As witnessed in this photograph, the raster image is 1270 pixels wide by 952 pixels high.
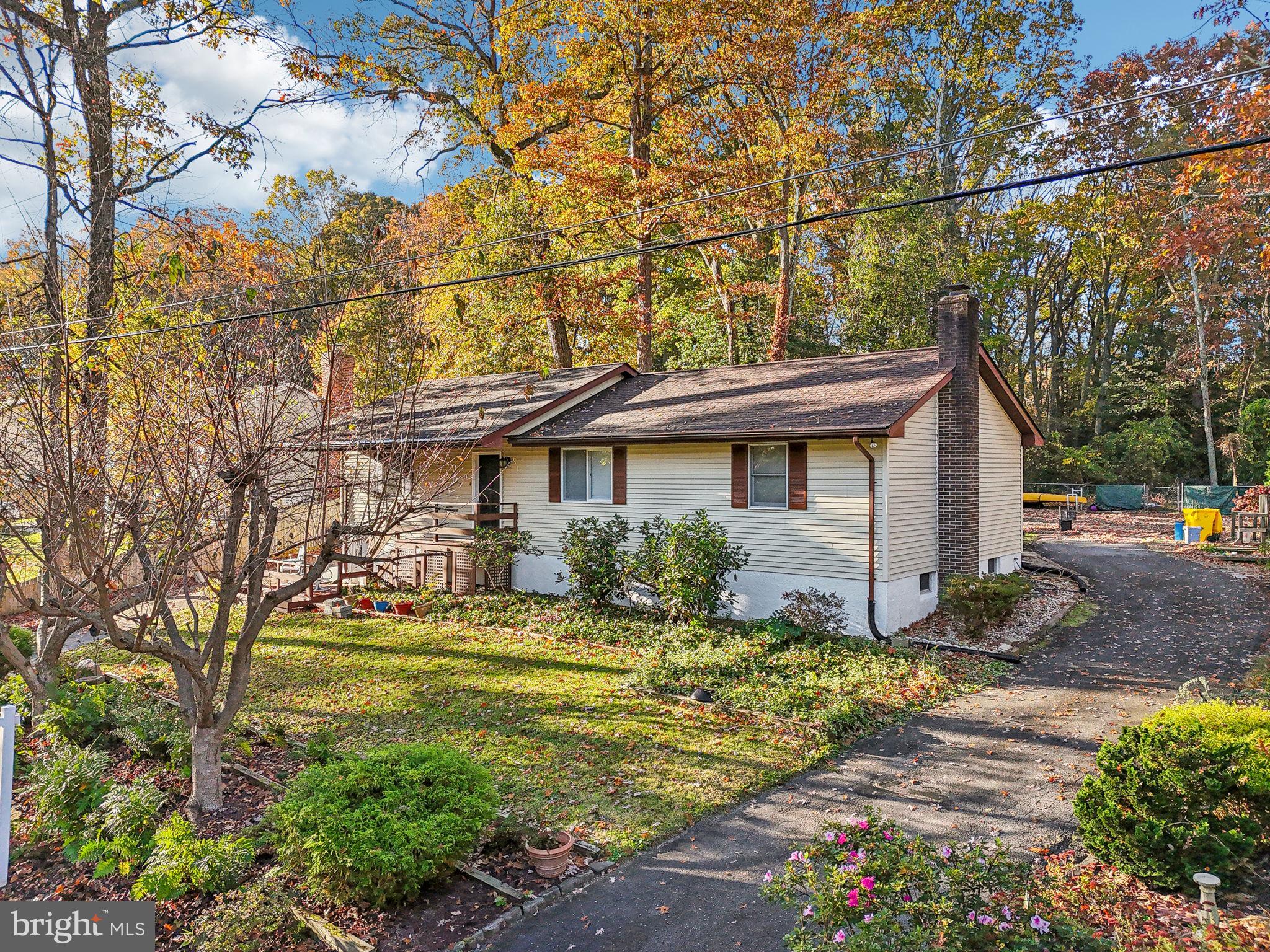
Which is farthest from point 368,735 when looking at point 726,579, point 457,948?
point 726,579

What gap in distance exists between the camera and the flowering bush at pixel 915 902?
139 inches

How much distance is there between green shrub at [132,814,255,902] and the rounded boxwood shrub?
0.30m

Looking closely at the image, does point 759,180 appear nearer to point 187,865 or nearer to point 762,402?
point 762,402

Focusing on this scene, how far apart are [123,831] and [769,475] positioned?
10.6 m

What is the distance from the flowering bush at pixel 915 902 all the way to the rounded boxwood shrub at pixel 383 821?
2263 mm

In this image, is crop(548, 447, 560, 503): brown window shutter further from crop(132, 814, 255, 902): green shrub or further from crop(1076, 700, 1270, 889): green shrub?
crop(1076, 700, 1270, 889): green shrub

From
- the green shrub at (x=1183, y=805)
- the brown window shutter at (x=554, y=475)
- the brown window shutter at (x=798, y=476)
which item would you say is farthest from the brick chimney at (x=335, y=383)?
the brown window shutter at (x=798, y=476)

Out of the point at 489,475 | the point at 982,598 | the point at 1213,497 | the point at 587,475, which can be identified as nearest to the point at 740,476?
the point at 587,475

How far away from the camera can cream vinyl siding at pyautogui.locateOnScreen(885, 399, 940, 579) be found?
12469mm

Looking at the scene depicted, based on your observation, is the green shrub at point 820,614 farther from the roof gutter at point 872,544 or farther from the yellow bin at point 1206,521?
the yellow bin at point 1206,521

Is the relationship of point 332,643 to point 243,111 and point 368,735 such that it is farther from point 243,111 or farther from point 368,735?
point 243,111

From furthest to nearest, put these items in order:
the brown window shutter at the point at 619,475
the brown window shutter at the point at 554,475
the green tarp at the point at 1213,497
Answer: the green tarp at the point at 1213,497 < the brown window shutter at the point at 554,475 < the brown window shutter at the point at 619,475

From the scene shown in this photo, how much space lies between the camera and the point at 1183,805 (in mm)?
4965

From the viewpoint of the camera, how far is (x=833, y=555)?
1262 cm
